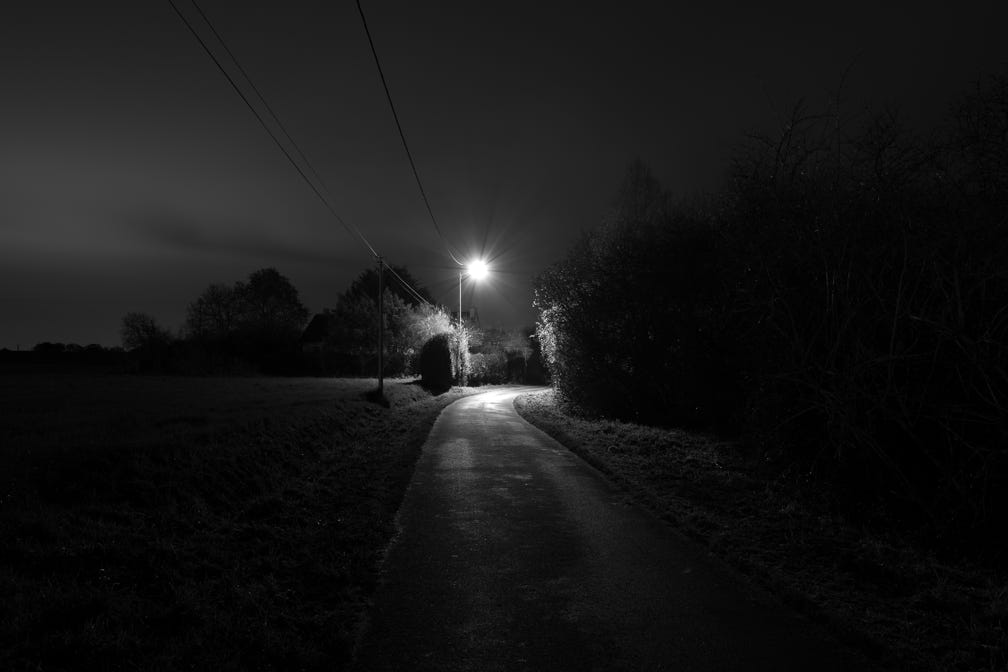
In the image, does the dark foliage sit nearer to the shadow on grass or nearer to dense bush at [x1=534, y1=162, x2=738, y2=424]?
the shadow on grass

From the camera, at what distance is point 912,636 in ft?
15.1

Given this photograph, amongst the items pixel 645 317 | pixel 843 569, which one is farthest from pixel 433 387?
pixel 843 569

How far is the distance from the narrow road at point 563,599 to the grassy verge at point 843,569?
385 mm

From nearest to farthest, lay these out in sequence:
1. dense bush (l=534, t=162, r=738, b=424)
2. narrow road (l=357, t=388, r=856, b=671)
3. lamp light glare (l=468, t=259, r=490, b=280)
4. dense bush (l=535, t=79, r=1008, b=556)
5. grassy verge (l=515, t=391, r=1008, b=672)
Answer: narrow road (l=357, t=388, r=856, b=671) < grassy verge (l=515, t=391, r=1008, b=672) < dense bush (l=535, t=79, r=1008, b=556) < dense bush (l=534, t=162, r=738, b=424) < lamp light glare (l=468, t=259, r=490, b=280)

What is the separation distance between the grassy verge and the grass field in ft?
13.2

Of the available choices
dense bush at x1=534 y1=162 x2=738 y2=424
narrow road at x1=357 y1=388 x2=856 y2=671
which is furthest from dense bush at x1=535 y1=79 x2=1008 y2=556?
dense bush at x1=534 y1=162 x2=738 y2=424

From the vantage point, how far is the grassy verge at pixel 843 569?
14.7 ft

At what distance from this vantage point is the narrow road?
4.25 m

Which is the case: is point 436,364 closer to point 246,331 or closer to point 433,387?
point 433,387

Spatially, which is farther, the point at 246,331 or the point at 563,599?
the point at 246,331

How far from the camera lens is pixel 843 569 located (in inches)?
242

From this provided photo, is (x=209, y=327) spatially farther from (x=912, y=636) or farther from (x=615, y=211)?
(x=912, y=636)

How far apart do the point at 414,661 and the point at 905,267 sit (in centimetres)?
683

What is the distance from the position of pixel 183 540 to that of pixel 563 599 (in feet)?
14.3
